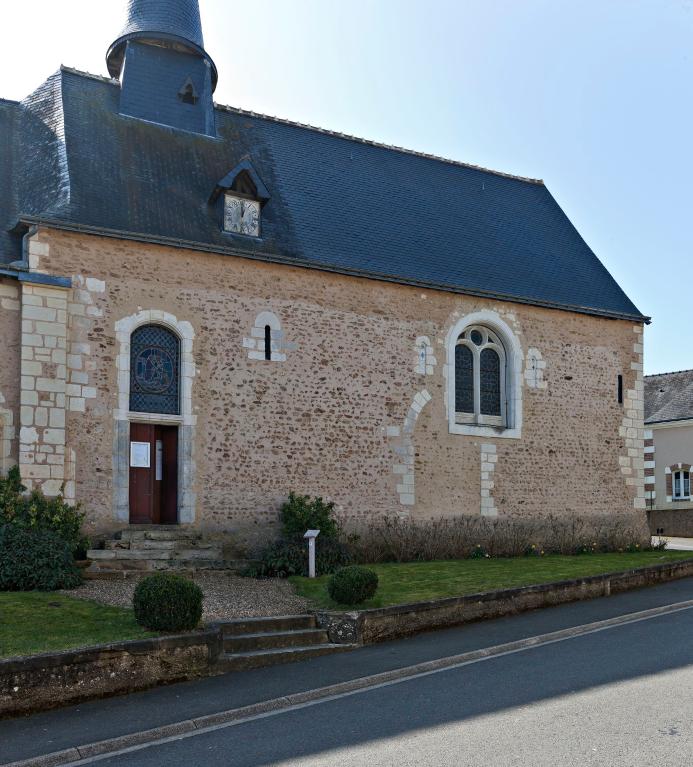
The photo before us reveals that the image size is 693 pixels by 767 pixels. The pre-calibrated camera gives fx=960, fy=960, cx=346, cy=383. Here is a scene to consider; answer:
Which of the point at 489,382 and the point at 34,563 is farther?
→ the point at 489,382

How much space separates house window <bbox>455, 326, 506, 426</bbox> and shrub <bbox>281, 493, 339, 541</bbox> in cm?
374

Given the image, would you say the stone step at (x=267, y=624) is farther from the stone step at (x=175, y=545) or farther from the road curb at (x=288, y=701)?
the stone step at (x=175, y=545)

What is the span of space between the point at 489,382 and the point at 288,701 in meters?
11.5


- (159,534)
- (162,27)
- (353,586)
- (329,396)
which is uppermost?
(162,27)

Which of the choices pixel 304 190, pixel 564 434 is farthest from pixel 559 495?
pixel 304 190

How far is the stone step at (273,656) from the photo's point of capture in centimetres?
941

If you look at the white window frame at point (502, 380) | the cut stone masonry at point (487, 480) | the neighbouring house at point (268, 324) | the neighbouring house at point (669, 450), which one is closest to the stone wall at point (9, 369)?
the neighbouring house at point (268, 324)

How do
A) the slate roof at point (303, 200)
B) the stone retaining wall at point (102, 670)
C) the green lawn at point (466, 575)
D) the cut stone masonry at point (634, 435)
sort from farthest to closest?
the cut stone masonry at point (634, 435), the slate roof at point (303, 200), the green lawn at point (466, 575), the stone retaining wall at point (102, 670)

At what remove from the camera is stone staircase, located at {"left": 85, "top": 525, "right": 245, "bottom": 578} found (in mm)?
13094

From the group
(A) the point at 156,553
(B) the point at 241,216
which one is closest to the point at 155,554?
(A) the point at 156,553

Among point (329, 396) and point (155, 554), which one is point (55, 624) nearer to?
point (155, 554)

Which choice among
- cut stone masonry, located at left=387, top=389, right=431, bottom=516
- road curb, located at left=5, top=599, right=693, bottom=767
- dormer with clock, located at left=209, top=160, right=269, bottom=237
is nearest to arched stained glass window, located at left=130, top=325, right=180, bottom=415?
dormer with clock, located at left=209, top=160, right=269, bottom=237

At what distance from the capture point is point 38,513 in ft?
43.6

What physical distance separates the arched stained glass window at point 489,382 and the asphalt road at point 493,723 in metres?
9.85
